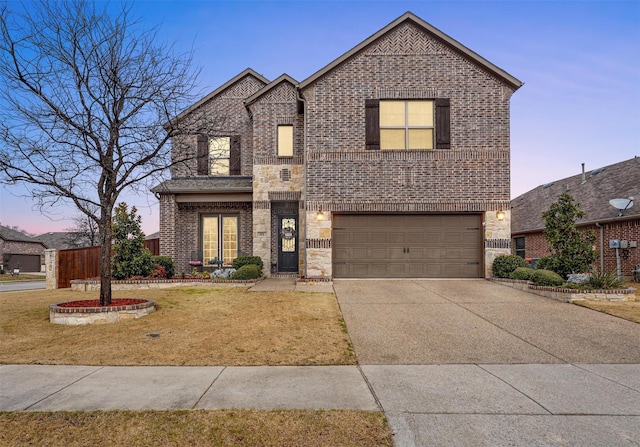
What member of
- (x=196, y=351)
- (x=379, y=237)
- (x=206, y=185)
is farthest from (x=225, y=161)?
(x=196, y=351)

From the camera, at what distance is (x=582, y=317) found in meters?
8.03

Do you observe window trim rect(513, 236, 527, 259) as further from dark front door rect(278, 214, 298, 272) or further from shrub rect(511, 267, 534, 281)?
dark front door rect(278, 214, 298, 272)

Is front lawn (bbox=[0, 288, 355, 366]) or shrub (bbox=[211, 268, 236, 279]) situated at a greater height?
shrub (bbox=[211, 268, 236, 279])

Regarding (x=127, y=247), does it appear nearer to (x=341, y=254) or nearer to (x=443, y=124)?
(x=341, y=254)

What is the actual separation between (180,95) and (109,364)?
21.4 ft

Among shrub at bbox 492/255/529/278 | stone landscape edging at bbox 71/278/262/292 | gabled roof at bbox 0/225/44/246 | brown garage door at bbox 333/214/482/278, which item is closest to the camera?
shrub at bbox 492/255/529/278

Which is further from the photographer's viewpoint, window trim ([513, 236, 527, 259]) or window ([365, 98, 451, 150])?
window trim ([513, 236, 527, 259])

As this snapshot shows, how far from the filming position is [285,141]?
14.9 meters

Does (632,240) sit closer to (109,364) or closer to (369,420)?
(369,420)

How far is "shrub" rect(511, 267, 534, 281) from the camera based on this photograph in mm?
11133

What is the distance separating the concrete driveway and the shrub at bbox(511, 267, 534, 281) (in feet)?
2.31

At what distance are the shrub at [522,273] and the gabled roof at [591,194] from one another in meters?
7.46

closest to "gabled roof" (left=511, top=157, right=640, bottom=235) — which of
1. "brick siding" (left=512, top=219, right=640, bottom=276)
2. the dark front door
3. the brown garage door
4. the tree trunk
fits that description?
"brick siding" (left=512, top=219, right=640, bottom=276)

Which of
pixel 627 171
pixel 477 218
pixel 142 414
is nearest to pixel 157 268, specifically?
pixel 142 414
